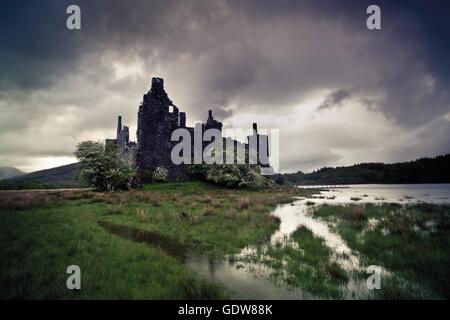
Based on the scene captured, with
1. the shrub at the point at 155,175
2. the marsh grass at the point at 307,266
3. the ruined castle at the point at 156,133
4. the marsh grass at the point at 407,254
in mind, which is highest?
the ruined castle at the point at 156,133

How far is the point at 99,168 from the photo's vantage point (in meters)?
34.8

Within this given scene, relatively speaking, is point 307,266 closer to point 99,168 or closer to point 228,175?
point 99,168

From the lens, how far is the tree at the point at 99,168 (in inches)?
1358

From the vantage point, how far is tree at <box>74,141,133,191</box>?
1358 inches

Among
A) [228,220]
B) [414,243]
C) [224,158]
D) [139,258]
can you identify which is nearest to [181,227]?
[228,220]

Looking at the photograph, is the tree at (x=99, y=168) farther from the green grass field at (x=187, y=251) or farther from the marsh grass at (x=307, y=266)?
the marsh grass at (x=307, y=266)

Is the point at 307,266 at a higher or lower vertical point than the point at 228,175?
lower

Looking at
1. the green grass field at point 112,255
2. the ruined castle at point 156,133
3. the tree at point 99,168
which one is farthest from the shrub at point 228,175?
the green grass field at point 112,255

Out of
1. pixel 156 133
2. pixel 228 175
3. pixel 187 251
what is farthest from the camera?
pixel 156 133

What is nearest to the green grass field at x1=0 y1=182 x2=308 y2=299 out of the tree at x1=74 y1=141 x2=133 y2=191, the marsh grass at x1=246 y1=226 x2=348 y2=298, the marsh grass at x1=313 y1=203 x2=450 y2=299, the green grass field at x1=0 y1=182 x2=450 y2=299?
the green grass field at x1=0 y1=182 x2=450 y2=299

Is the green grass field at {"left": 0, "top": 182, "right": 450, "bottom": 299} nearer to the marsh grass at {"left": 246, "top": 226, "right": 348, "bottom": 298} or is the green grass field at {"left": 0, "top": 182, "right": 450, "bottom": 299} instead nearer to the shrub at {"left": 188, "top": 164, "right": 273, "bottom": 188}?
the marsh grass at {"left": 246, "top": 226, "right": 348, "bottom": 298}

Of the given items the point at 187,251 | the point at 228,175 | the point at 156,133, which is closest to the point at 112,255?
the point at 187,251
